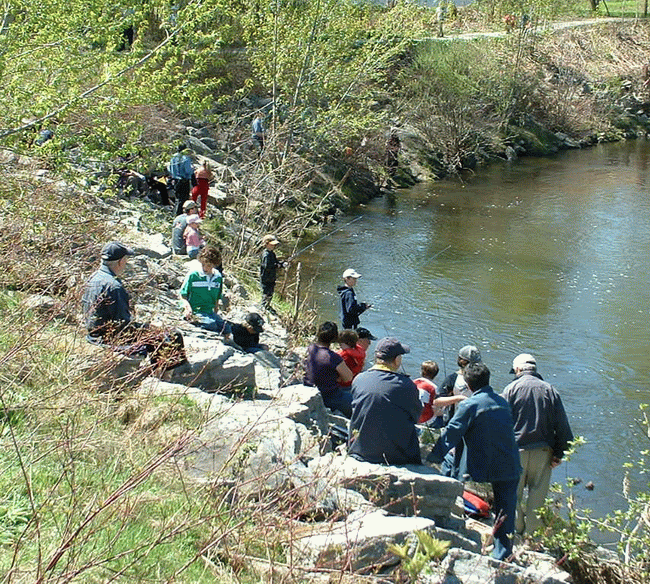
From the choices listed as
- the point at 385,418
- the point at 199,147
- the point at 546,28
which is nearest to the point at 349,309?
the point at 385,418

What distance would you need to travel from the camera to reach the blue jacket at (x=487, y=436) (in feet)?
23.0

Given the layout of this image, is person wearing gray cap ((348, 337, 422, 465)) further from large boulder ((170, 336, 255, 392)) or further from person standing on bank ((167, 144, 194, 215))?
person standing on bank ((167, 144, 194, 215))

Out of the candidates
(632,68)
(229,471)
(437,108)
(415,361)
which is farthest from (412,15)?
(632,68)

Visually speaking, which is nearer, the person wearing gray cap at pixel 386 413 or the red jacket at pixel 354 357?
the person wearing gray cap at pixel 386 413

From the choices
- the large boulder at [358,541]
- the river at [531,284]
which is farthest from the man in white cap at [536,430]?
the large boulder at [358,541]

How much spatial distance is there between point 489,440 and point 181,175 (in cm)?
1265

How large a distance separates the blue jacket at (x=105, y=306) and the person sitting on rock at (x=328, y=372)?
7.49 feet

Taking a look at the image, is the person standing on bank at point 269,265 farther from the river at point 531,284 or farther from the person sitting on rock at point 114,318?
the person sitting on rock at point 114,318

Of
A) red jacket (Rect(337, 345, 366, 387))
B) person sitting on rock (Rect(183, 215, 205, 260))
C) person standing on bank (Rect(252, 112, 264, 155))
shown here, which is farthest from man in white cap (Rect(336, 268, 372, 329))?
person standing on bank (Rect(252, 112, 264, 155))

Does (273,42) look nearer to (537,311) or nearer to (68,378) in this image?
(537,311)

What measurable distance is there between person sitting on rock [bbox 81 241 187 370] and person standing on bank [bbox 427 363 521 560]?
2.50 metres

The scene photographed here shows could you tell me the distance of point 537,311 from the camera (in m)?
16.9

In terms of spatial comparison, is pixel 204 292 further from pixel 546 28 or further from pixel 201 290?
pixel 546 28

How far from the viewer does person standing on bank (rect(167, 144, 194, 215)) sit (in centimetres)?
1827
